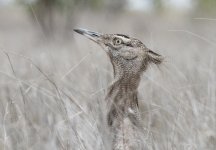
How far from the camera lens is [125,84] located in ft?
12.3

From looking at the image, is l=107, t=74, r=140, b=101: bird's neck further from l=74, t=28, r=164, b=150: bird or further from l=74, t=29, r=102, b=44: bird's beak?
l=74, t=29, r=102, b=44: bird's beak

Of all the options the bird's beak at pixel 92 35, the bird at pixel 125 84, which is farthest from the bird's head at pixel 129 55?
the bird's beak at pixel 92 35

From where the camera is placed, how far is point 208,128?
4.39 m

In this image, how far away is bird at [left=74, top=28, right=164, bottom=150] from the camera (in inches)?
142

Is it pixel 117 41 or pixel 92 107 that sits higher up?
pixel 117 41

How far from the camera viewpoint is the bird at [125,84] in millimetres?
3611

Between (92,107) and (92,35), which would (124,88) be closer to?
(92,35)

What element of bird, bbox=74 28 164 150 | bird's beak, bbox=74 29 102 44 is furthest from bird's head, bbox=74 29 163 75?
bird's beak, bbox=74 29 102 44

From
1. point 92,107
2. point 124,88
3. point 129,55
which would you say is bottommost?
point 92,107

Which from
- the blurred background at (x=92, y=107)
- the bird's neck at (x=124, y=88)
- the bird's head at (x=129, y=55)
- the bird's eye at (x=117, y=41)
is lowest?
the blurred background at (x=92, y=107)

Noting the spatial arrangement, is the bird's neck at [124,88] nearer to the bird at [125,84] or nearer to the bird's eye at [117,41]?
the bird at [125,84]

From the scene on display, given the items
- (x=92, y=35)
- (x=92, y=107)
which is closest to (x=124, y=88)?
(x=92, y=35)

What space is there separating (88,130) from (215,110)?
1035mm

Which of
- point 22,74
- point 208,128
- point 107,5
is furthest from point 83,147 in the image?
point 107,5
